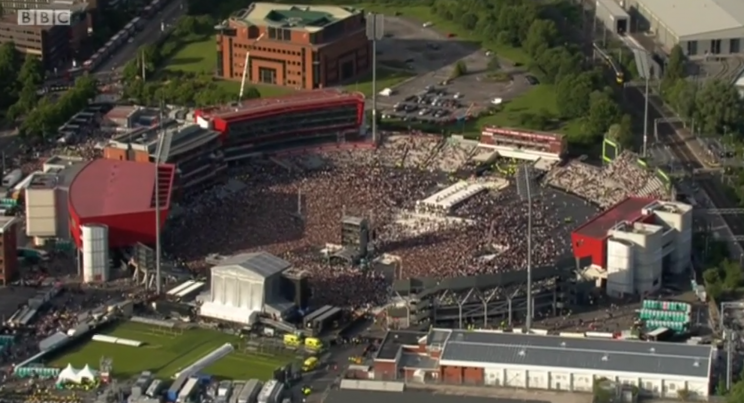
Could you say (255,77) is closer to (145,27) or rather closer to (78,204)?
(145,27)

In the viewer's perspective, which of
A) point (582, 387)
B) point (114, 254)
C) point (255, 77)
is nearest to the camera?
point (582, 387)

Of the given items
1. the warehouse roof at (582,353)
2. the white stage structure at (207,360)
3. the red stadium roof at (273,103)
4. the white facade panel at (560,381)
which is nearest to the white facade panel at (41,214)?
the red stadium roof at (273,103)

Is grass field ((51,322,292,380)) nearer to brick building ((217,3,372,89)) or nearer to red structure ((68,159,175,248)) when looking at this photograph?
red structure ((68,159,175,248))

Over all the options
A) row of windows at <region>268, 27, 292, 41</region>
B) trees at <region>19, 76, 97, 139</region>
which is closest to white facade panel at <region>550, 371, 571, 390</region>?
trees at <region>19, 76, 97, 139</region>

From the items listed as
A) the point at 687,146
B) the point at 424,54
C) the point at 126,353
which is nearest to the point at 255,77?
the point at 424,54

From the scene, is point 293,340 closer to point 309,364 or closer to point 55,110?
point 309,364
